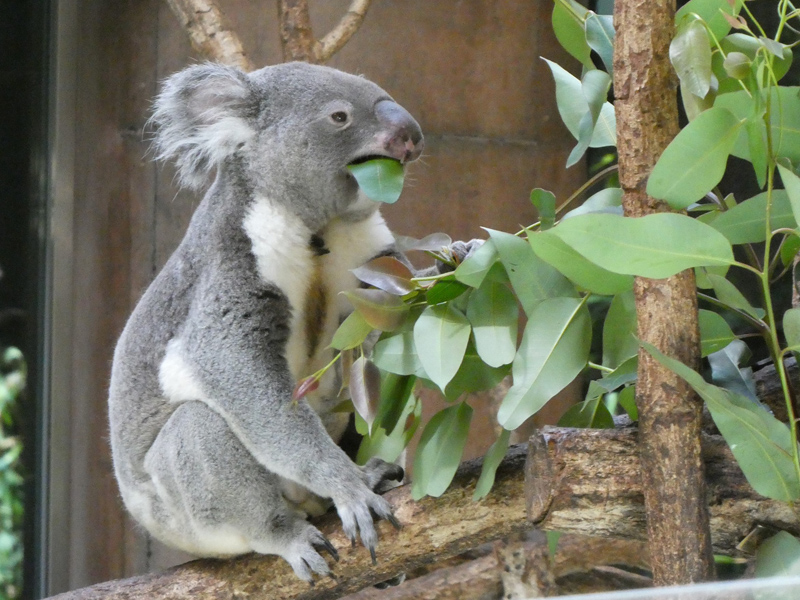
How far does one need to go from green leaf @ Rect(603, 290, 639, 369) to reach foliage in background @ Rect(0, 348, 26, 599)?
3.73m

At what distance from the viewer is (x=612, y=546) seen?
3.67 metres

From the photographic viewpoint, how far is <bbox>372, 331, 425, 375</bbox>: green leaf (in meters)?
1.95

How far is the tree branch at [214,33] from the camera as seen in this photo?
3.52m

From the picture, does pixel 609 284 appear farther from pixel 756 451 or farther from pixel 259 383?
pixel 259 383

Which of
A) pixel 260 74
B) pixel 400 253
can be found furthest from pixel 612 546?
pixel 260 74

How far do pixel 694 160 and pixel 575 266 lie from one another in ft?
0.94

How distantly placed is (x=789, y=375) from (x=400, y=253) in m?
1.23

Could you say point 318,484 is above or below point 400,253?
below

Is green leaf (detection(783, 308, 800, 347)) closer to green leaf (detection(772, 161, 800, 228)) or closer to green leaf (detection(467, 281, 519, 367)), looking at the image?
green leaf (detection(772, 161, 800, 228))

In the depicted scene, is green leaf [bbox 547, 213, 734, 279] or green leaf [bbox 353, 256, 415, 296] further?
green leaf [bbox 353, 256, 415, 296]

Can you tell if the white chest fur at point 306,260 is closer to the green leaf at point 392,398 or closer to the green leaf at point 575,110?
the green leaf at point 392,398

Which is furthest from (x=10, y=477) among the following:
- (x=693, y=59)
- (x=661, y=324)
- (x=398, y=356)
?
(x=693, y=59)

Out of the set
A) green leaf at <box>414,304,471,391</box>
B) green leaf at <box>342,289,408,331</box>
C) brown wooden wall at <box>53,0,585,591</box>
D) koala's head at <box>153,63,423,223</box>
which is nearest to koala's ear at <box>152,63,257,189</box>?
koala's head at <box>153,63,423,223</box>

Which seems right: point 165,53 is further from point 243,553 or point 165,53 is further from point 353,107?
point 243,553
